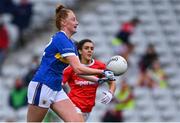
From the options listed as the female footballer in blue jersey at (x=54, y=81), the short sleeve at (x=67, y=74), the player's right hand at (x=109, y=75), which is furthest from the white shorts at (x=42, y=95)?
the short sleeve at (x=67, y=74)

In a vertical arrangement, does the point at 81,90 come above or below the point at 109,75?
above

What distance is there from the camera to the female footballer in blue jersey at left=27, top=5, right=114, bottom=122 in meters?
8.37

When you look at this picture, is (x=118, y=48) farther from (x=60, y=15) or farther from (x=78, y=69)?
(x=78, y=69)

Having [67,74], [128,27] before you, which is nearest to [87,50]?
[67,74]

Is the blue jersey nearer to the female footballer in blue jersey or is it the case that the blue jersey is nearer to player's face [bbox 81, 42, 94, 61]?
the female footballer in blue jersey

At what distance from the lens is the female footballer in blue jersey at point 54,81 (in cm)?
837

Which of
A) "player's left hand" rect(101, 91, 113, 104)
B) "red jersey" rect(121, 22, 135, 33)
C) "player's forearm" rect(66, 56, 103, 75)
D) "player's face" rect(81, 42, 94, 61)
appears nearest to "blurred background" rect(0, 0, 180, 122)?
"red jersey" rect(121, 22, 135, 33)

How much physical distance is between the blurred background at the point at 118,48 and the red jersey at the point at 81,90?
17.9ft

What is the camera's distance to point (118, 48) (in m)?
17.4

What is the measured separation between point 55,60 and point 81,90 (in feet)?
4.22

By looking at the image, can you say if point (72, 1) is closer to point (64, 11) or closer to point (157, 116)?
point (157, 116)

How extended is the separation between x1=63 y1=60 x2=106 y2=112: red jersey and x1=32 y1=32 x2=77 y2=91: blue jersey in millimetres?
1063

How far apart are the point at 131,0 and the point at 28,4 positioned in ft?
11.7

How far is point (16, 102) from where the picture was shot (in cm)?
1521
